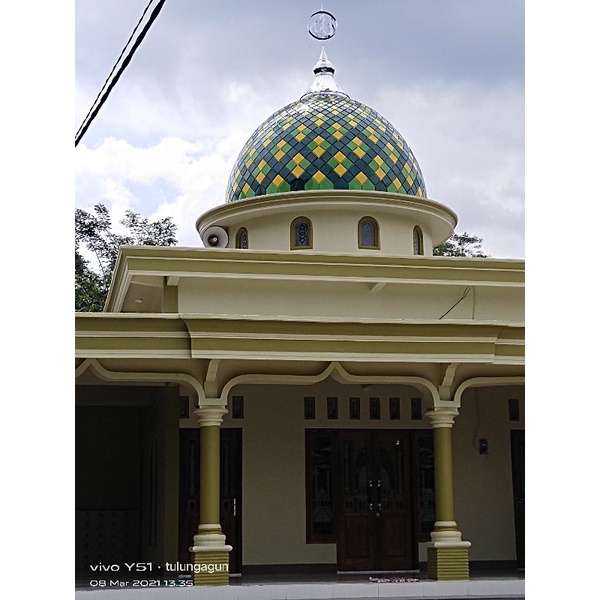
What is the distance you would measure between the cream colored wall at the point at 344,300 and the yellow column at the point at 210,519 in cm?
182

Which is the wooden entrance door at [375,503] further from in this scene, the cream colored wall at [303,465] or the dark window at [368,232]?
the dark window at [368,232]

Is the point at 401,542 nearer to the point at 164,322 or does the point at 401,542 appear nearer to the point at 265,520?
the point at 265,520

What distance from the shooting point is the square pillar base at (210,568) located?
946 centimetres

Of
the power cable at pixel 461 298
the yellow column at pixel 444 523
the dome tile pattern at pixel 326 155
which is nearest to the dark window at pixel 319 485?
the yellow column at pixel 444 523

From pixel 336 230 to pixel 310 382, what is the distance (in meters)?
3.03

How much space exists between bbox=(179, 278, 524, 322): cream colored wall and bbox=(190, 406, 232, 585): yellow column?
5.97 feet

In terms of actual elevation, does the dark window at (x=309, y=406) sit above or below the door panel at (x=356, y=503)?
above

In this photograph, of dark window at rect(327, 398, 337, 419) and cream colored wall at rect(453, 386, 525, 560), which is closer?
dark window at rect(327, 398, 337, 419)

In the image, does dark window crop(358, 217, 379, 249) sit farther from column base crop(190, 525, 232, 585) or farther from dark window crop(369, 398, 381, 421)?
column base crop(190, 525, 232, 585)

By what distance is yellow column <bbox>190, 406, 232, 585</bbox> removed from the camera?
949 cm

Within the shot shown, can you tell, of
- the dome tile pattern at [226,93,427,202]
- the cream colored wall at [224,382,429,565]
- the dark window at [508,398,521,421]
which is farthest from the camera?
the dome tile pattern at [226,93,427,202]

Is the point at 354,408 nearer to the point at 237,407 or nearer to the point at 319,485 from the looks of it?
the point at 319,485

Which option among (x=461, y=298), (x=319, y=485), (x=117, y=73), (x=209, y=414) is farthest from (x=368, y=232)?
(x=117, y=73)

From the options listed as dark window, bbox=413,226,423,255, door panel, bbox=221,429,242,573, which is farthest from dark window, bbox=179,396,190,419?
dark window, bbox=413,226,423,255
